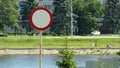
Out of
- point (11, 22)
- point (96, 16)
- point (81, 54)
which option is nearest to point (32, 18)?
point (81, 54)

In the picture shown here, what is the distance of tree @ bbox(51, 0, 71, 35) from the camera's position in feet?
223

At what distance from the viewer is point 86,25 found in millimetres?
69500

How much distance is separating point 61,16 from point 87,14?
3482 millimetres

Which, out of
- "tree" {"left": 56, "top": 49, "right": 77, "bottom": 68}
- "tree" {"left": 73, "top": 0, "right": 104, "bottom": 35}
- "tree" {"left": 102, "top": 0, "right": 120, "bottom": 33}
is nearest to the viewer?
"tree" {"left": 56, "top": 49, "right": 77, "bottom": 68}

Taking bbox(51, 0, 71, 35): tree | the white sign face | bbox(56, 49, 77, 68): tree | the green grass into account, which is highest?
the white sign face

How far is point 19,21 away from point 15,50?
22.4 m

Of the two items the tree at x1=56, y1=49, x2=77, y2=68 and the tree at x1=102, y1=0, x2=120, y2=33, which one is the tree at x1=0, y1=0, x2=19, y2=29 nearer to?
the tree at x1=102, y1=0, x2=120, y2=33

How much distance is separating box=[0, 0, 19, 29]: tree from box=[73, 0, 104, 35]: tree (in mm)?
8165

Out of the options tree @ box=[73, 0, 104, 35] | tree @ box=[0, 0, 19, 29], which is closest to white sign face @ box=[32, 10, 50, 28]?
tree @ box=[0, 0, 19, 29]

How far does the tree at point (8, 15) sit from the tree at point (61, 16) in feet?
16.1

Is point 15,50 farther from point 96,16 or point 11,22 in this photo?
point 96,16

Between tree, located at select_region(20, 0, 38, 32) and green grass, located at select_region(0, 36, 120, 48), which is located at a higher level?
tree, located at select_region(20, 0, 38, 32)

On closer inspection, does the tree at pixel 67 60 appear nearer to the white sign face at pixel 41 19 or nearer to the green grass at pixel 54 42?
the white sign face at pixel 41 19

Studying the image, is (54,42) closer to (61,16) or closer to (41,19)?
(61,16)
